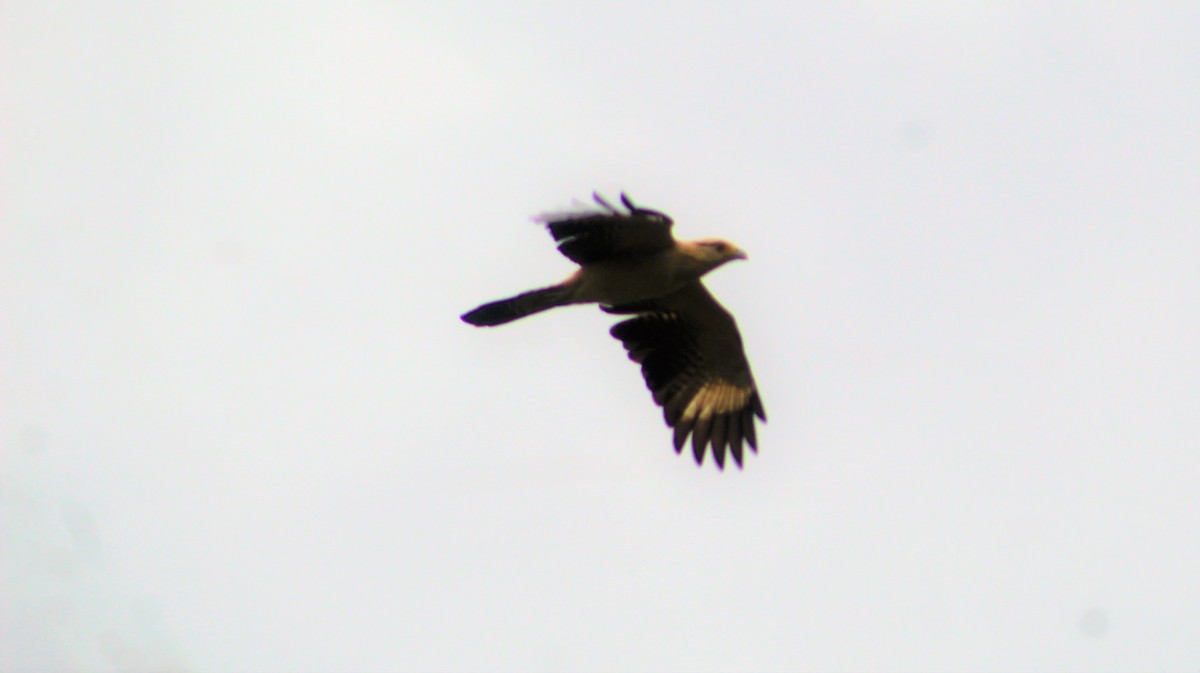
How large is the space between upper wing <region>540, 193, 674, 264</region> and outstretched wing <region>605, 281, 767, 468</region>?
1.25 meters

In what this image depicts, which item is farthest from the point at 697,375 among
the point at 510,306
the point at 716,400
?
the point at 510,306

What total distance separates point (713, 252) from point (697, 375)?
1.59 m

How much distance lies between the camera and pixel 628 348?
459 inches

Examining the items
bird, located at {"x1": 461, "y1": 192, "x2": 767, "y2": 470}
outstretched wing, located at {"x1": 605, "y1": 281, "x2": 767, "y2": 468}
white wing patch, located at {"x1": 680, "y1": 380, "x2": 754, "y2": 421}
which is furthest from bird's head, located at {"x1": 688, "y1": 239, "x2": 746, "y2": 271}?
white wing patch, located at {"x1": 680, "y1": 380, "x2": 754, "y2": 421}

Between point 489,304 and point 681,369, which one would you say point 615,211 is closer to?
point 489,304

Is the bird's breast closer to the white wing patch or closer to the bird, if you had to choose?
the bird

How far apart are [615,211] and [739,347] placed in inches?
111

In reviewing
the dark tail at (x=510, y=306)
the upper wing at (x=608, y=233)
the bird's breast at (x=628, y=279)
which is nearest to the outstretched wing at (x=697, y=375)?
the bird's breast at (x=628, y=279)

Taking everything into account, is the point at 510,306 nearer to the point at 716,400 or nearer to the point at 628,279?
the point at 628,279

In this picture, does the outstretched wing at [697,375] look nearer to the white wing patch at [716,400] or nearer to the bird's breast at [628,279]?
the white wing patch at [716,400]

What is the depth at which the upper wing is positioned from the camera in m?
9.60

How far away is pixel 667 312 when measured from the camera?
11391mm

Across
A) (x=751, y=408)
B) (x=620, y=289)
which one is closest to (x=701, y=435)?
(x=751, y=408)

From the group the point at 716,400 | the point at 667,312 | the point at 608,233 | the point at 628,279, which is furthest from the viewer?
the point at 716,400
